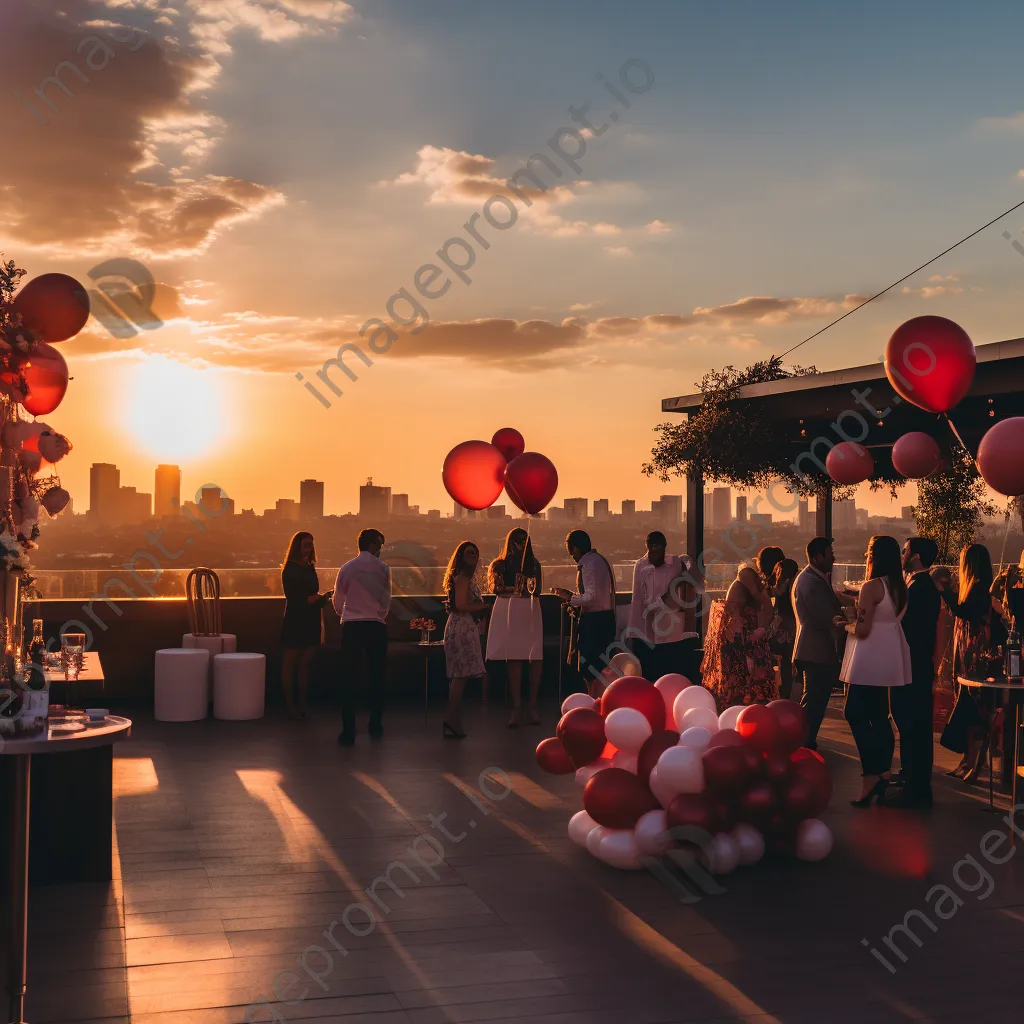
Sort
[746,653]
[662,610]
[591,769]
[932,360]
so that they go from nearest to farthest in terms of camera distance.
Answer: [591,769]
[932,360]
[746,653]
[662,610]

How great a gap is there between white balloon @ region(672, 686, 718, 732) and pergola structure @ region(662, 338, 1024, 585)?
15.6 feet

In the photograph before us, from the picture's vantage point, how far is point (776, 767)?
202 inches

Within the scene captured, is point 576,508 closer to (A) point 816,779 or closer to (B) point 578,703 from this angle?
(B) point 578,703

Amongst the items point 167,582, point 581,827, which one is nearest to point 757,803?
point 581,827

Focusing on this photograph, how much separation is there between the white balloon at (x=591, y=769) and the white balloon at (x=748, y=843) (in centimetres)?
77

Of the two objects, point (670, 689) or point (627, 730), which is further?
point (670, 689)

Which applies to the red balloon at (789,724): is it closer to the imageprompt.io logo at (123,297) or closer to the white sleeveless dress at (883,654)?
the white sleeveless dress at (883,654)

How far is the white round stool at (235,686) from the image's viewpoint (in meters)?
9.40

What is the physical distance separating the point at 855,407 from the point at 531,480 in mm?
3825

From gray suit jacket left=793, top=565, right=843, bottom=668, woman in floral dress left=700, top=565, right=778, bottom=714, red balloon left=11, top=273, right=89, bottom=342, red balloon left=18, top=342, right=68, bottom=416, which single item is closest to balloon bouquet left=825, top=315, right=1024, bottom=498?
gray suit jacket left=793, top=565, right=843, bottom=668

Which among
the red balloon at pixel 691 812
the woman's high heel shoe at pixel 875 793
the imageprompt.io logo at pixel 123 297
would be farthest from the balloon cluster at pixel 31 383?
the woman's high heel shoe at pixel 875 793

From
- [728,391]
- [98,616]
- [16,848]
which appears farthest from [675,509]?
[16,848]

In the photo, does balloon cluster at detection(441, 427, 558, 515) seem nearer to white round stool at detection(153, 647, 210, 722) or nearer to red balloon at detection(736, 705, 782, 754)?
white round stool at detection(153, 647, 210, 722)

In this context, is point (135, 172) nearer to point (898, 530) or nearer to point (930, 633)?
point (930, 633)
